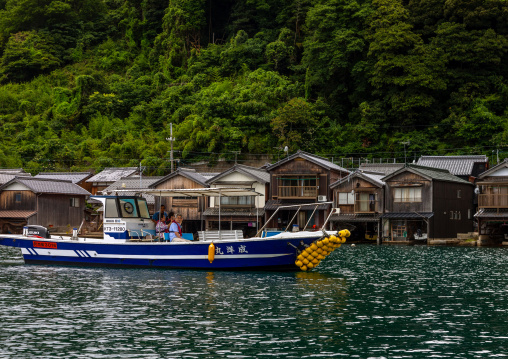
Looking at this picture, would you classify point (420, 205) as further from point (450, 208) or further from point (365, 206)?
point (365, 206)

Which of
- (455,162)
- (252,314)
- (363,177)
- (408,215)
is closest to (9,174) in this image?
(363,177)

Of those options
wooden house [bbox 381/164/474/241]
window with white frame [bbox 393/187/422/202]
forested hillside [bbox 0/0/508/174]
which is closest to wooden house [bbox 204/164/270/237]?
forested hillside [bbox 0/0/508/174]

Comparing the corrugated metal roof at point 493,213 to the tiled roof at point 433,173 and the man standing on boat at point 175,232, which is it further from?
the man standing on boat at point 175,232

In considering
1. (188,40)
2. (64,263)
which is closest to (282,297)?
(64,263)

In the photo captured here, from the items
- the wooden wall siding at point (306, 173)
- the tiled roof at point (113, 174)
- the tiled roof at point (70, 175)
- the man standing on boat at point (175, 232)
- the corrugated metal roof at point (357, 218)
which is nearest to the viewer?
the man standing on boat at point (175, 232)

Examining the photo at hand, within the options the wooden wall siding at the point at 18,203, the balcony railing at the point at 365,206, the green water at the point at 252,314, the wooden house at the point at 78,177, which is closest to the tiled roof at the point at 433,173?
the balcony railing at the point at 365,206

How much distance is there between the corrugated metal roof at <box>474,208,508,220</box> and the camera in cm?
5073

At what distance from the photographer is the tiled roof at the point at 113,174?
→ 70.8 meters

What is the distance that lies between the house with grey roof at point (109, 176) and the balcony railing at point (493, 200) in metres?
36.0

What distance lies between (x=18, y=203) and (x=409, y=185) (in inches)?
1455

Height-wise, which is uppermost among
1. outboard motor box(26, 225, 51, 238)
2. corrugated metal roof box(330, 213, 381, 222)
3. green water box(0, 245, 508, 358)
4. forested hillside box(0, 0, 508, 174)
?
forested hillside box(0, 0, 508, 174)

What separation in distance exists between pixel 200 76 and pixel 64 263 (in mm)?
54711

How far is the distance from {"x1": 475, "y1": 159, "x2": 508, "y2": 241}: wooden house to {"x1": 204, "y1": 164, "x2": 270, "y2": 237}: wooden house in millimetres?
19235

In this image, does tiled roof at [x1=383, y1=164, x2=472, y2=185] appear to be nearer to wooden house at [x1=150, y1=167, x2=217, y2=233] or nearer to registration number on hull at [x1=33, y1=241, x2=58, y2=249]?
wooden house at [x1=150, y1=167, x2=217, y2=233]
